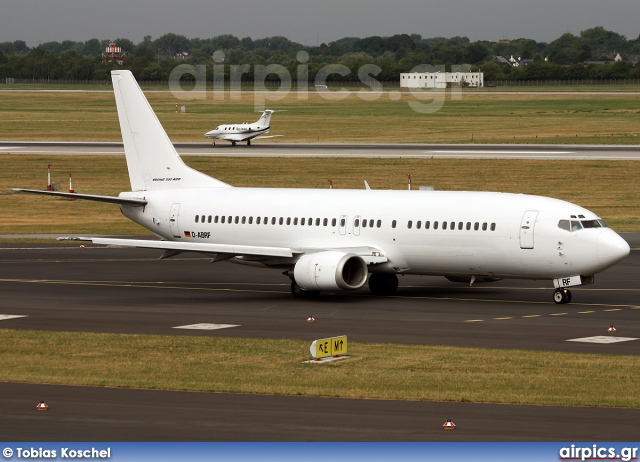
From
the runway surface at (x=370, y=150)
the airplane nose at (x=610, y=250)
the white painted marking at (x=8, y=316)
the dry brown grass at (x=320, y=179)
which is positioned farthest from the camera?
the runway surface at (x=370, y=150)

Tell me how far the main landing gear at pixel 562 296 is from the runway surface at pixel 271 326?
50 centimetres

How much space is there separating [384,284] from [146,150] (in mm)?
12246

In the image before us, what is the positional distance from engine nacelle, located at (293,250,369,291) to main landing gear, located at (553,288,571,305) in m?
6.80

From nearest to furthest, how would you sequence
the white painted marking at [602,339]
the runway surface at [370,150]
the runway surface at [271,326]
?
1. the runway surface at [271,326]
2. the white painted marking at [602,339]
3. the runway surface at [370,150]

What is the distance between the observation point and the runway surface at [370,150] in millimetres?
100250

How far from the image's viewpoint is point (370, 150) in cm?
10925

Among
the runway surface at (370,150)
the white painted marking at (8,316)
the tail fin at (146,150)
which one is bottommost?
the white painted marking at (8,316)

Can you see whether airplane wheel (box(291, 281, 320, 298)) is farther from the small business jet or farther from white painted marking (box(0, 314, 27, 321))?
the small business jet

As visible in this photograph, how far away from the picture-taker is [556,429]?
75.5 ft

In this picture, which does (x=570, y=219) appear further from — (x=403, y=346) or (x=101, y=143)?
(x=101, y=143)

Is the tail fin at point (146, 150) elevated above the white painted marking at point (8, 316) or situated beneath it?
elevated above

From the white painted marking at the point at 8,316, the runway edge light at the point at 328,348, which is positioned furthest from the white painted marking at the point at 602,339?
the white painted marking at the point at 8,316

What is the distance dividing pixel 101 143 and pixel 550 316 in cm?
8721
